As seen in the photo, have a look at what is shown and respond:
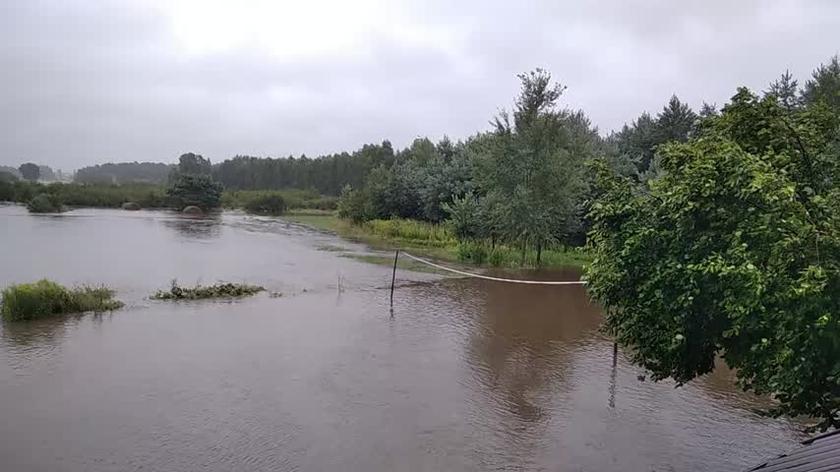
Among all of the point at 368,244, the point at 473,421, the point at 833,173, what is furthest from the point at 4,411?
the point at 368,244

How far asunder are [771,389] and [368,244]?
26823 millimetres

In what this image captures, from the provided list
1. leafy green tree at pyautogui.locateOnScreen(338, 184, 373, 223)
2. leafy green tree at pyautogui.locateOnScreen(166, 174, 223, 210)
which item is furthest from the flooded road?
leafy green tree at pyautogui.locateOnScreen(166, 174, 223, 210)

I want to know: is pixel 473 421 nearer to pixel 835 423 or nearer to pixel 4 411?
pixel 835 423

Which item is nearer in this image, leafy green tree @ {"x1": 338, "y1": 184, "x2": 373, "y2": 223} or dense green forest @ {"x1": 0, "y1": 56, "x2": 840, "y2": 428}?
dense green forest @ {"x1": 0, "y1": 56, "x2": 840, "y2": 428}

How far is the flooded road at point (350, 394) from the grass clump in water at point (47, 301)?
41 centimetres

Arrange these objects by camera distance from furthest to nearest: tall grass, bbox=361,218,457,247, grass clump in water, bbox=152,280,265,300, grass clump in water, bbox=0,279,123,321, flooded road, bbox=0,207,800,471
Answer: tall grass, bbox=361,218,457,247 < grass clump in water, bbox=152,280,265,300 < grass clump in water, bbox=0,279,123,321 < flooded road, bbox=0,207,800,471

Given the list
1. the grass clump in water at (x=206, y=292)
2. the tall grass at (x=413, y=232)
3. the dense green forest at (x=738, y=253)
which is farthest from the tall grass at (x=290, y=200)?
the dense green forest at (x=738, y=253)

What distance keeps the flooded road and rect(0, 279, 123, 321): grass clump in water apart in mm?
414

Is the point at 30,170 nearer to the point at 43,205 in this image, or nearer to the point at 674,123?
the point at 43,205

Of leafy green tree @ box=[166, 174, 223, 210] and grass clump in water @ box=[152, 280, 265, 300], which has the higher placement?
leafy green tree @ box=[166, 174, 223, 210]

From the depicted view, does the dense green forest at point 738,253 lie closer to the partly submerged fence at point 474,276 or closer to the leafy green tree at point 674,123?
the partly submerged fence at point 474,276

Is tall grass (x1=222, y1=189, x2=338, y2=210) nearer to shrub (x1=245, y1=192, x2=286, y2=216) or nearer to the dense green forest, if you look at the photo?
shrub (x1=245, y1=192, x2=286, y2=216)

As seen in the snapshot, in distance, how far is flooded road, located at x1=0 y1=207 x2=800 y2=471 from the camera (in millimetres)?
7254

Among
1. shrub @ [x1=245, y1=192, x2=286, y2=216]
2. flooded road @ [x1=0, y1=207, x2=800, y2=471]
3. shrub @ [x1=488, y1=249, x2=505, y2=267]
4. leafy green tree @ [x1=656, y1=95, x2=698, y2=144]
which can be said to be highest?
leafy green tree @ [x1=656, y1=95, x2=698, y2=144]
